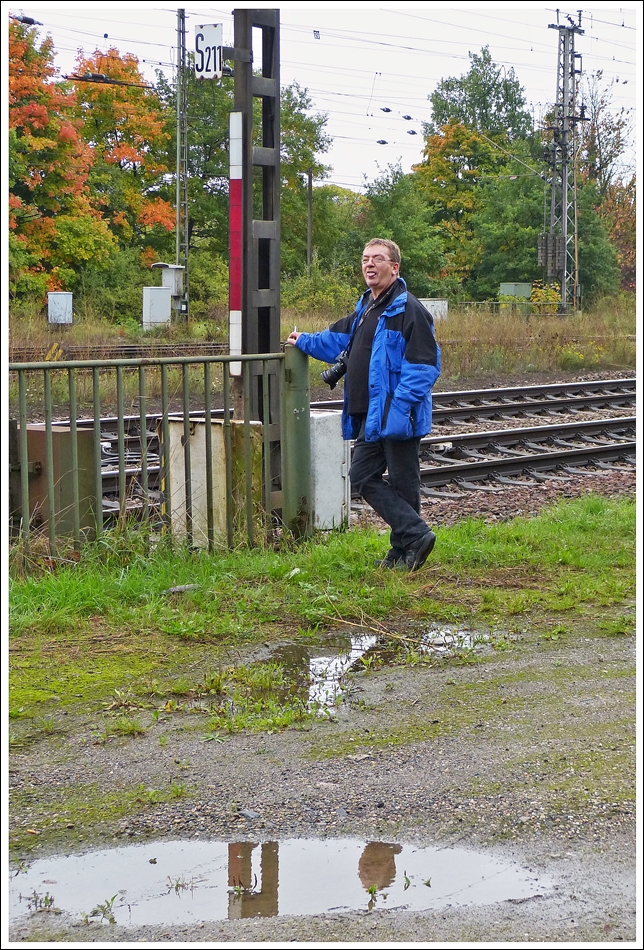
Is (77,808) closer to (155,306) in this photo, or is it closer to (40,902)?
(40,902)

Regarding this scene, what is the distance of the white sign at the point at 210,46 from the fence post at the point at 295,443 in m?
2.04

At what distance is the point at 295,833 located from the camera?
3777 millimetres

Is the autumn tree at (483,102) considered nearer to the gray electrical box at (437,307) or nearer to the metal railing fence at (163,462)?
the gray electrical box at (437,307)

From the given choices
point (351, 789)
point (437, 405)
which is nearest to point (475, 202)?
point (437, 405)

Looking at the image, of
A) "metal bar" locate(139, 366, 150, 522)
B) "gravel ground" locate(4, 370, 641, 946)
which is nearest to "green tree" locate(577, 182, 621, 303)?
"metal bar" locate(139, 366, 150, 522)

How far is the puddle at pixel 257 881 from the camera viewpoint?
10.8 ft

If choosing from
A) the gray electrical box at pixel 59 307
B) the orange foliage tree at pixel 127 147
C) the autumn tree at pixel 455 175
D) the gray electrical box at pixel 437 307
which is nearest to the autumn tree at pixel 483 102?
the autumn tree at pixel 455 175

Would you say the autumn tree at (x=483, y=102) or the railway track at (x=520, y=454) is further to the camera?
the autumn tree at (x=483, y=102)

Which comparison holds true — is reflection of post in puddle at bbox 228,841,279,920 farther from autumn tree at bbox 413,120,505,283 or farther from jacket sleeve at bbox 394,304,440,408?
autumn tree at bbox 413,120,505,283

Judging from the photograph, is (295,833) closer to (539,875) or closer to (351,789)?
(351,789)

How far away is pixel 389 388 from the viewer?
709 cm

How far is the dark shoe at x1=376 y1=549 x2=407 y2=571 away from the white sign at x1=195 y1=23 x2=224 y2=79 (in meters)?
3.57

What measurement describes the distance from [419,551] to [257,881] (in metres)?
4.03

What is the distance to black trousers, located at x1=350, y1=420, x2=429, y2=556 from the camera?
7.27 meters
